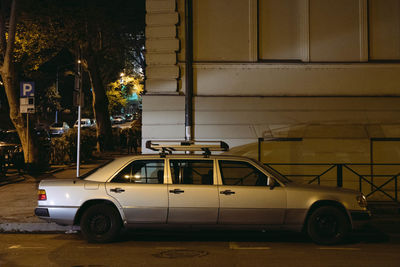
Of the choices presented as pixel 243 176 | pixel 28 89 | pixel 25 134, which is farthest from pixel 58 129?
pixel 243 176

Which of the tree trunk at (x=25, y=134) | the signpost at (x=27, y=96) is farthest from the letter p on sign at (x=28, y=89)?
the tree trunk at (x=25, y=134)

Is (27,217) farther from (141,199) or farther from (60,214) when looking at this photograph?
(141,199)

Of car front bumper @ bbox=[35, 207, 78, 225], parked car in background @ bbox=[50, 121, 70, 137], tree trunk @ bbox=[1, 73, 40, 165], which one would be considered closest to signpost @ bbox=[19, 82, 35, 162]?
tree trunk @ bbox=[1, 73, 40, 165]

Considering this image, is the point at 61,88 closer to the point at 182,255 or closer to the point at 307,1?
the point at 307,1

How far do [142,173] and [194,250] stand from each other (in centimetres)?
161

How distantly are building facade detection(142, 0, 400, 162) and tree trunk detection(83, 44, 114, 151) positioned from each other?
15734 mm

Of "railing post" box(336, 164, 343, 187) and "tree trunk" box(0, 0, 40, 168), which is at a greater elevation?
"tree trunk" box(0, 0, 40, 168)

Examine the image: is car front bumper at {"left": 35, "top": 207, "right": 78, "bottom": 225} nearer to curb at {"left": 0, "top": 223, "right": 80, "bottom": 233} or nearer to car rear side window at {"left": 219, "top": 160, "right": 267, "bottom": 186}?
curb at {"left": 0, "top": 223, "right": 80, "bottom": 233}

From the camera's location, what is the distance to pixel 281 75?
13.7 m

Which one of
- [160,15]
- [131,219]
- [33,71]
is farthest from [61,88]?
[131,219]

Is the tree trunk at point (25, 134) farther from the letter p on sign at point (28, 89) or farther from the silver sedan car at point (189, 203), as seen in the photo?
the silver sedan car at point (189, 203)

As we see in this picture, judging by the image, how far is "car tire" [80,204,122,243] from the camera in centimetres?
830

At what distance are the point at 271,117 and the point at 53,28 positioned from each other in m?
10.9

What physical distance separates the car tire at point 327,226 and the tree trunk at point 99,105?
2216 centimetres
